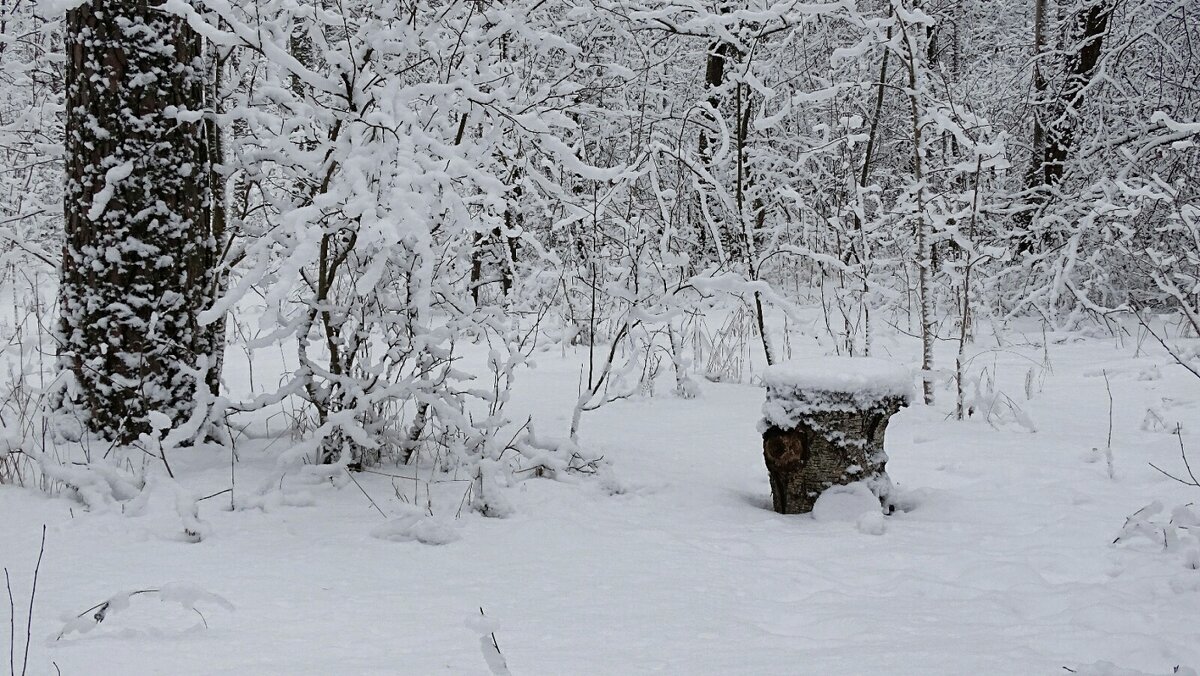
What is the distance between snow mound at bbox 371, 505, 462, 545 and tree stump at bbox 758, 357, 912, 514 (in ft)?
4.53

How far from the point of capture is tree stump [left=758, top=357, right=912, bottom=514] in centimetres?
341

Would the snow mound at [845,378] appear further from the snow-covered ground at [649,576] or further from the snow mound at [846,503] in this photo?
the snow-covered ground at [649,576]

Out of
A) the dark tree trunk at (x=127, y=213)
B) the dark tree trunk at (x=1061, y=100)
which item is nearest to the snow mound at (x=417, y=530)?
the dark tree trunk at (x=127, y=213)

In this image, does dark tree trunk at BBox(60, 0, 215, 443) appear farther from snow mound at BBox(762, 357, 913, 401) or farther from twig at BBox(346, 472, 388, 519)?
snow mound at BBox(762, 357, 913, 401)

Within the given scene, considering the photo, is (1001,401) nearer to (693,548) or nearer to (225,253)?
(693,548)

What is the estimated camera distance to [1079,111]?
933cm

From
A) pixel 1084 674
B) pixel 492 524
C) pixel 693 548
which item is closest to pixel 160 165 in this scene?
pixel 492 524

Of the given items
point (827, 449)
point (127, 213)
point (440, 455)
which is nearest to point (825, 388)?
point (827, 449)

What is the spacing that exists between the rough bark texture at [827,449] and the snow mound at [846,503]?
1.7 inches

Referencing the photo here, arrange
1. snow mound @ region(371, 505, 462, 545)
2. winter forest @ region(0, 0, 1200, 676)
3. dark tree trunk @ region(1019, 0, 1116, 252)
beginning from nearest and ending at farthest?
winter forest @ region(0, 0, 1200, 676)
snow mound @ region(371, 505, 462, 545)
dark tree trunk @ region(1019, 0, 1116, 252)

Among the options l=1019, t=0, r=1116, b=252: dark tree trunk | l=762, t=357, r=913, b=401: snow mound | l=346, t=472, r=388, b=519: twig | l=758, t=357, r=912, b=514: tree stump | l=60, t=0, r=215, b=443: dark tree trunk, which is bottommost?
l=346, t=472, r=388, b=519: twig

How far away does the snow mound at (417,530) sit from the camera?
2.87 meters

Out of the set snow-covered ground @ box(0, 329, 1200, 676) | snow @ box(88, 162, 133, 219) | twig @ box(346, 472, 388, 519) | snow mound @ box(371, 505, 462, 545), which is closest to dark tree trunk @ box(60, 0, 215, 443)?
snow @ box(88, 162, 133, 219)

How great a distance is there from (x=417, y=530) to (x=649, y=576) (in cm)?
81
